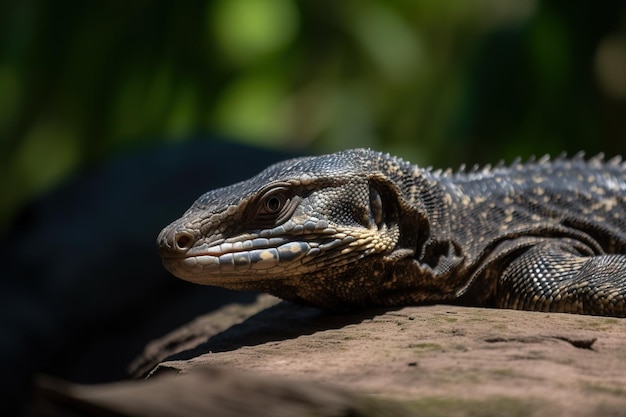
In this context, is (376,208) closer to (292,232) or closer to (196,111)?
(292,232)

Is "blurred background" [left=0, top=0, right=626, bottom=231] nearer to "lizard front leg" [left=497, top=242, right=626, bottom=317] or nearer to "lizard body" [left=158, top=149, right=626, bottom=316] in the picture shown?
"lizard body" [left=158, top=149, right=626, bottom=316]

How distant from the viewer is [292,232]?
550 cm

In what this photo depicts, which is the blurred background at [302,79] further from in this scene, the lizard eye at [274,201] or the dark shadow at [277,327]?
the lizard eye at [274,201]

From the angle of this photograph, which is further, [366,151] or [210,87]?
[210,87]

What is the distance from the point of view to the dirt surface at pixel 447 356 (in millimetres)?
3617

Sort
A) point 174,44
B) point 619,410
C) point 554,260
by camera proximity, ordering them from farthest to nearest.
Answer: point 174,44, point 554,260, point 619,410

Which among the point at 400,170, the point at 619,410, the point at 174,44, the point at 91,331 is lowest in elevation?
the point at 91,331

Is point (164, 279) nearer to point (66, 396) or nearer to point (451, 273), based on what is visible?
point (451, 273)

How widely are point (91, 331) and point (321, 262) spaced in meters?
6.50

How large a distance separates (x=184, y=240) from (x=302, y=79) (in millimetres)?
9285

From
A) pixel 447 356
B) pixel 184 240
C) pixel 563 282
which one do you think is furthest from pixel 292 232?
pixel 563 282

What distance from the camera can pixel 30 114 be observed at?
15070 mm

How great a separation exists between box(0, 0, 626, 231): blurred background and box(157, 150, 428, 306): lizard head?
715cm

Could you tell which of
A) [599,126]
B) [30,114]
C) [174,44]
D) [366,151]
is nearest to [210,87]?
[174,44]
